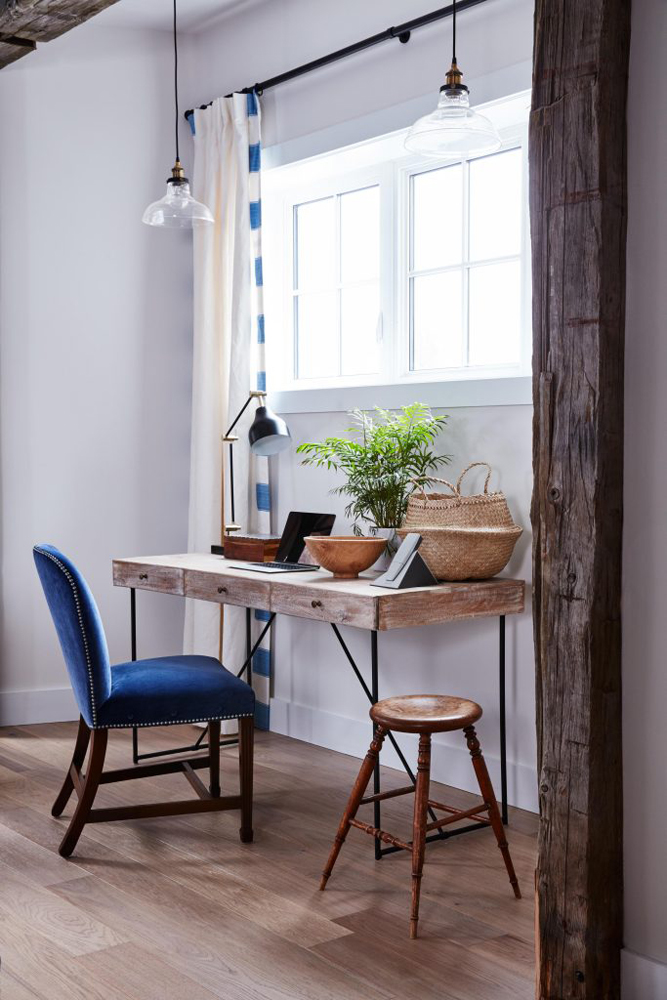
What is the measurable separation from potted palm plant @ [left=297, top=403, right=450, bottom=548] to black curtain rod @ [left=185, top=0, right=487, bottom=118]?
1242 millimetres

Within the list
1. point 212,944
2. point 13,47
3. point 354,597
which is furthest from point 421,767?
point 13,47

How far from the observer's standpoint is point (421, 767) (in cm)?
265

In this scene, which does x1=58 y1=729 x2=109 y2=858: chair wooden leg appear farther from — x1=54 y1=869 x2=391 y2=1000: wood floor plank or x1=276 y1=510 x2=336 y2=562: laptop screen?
x1=276 y1=510 x2=336 y2=562: laptop screen

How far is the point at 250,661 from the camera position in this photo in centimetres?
421

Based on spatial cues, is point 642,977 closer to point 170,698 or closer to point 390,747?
point 170,698

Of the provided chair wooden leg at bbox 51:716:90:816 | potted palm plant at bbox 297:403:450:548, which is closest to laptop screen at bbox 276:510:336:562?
potted palm plant at bbox 297:403:450:548

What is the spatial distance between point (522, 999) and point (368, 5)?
3.21 metres

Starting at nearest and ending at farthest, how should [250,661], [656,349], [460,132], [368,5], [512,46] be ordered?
[656,349], [460,132], [512,46], [368,5], [250,661]

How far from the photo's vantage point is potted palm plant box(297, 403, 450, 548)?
3504mm

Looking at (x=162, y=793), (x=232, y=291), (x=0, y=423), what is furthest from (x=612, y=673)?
(x=0, y=423)

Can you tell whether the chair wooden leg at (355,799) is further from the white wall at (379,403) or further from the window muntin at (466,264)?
the window muntin at (466,264)

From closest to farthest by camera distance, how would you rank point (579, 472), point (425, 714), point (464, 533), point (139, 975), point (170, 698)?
point (579, 472) < point (139, 975) < point (425, 714) < point (170, 698) < point (464, 533)

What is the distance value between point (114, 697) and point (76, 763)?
383mm

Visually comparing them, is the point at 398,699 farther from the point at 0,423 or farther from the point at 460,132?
the point at 0,423
